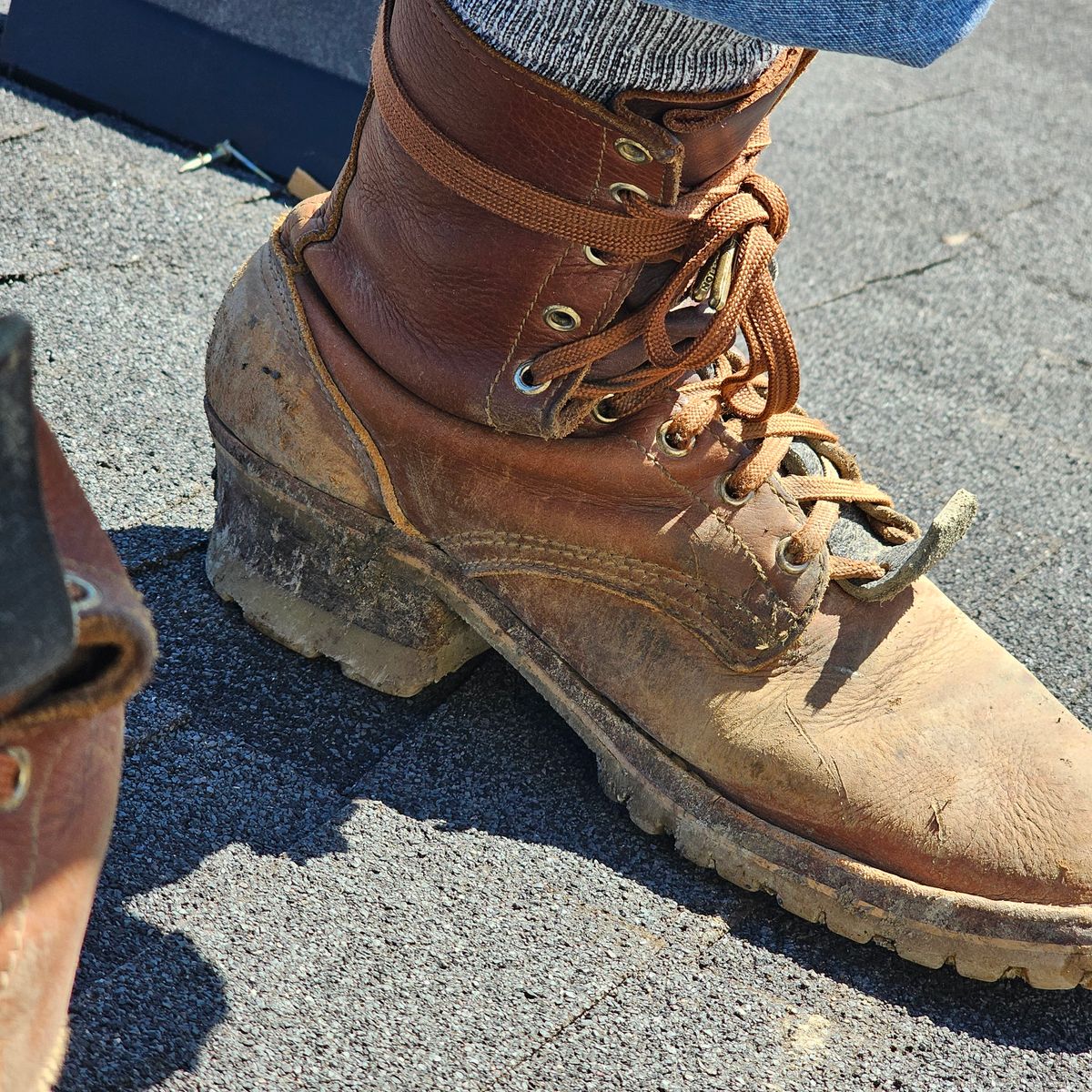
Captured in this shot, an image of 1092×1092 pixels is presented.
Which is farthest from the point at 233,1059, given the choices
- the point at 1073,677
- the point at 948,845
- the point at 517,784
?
the point at 1073,677

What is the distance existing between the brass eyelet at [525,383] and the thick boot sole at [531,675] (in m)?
0.21

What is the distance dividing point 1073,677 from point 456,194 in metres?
0.96

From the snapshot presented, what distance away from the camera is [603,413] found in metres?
1.14

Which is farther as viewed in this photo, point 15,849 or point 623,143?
point 623,143

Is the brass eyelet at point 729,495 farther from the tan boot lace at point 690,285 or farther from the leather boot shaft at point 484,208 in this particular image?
the leather boot shaft at point 484,208

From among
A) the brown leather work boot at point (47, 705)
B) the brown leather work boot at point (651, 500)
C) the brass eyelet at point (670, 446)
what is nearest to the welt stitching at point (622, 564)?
the brown leather work boot at point (651, 500)

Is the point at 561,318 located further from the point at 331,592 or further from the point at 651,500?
the point at 331,592

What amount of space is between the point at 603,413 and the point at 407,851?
1.44ft

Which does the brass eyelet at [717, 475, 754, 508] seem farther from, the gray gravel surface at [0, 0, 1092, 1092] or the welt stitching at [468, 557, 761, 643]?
the gray gravel surface at [0, 0, 1092, 1092]

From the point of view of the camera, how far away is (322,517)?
1.27 metres

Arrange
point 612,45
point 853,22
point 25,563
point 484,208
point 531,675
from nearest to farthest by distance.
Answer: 1. point 25,563
2. point 853,22
3. point 612,45
4. point 484,208
5. point 531,675

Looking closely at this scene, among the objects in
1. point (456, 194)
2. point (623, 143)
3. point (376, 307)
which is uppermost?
point (623, 143)

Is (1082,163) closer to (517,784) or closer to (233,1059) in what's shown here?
(517,784)

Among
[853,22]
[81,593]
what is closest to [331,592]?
[81,593]
